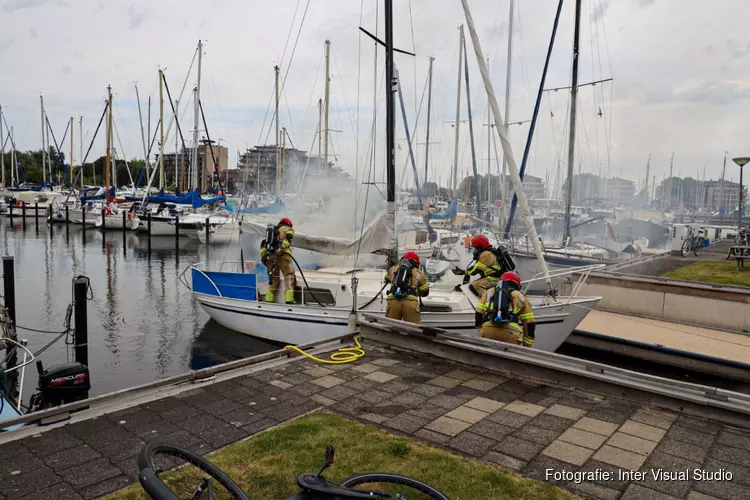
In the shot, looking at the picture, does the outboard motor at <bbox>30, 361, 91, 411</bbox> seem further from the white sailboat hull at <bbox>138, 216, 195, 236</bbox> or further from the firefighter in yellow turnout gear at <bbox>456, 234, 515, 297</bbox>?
the white sailboat hull at <bbox>138, 216, 195, 236</bbox>

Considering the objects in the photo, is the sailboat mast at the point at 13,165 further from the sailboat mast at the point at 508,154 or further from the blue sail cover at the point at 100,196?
the sailboat mast at the point at 508,154

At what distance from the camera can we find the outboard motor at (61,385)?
8.25m

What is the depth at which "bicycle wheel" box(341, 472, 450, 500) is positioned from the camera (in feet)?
10.6

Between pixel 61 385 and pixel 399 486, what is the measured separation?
703cm

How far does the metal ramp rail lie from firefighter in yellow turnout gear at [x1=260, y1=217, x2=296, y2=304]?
4823 millimetres

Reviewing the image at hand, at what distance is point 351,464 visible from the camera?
481cm

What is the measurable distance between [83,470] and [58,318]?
16.6 metres

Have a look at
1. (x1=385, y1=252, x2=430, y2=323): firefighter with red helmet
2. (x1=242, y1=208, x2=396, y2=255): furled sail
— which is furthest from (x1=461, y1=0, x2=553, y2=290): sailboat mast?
(x1=242, y1=208, x2=396, y2=255): furled sail

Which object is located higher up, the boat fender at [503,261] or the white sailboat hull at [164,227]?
the boat fender at [503,261]

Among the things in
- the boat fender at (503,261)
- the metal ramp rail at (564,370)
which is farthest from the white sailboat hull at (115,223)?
the metal ramp rail at (564,370)

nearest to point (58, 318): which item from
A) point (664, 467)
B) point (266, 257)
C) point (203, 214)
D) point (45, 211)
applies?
point (266, 257)

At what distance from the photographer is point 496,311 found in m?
8.48

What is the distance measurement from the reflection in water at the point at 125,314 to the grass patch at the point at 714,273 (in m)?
14.2
